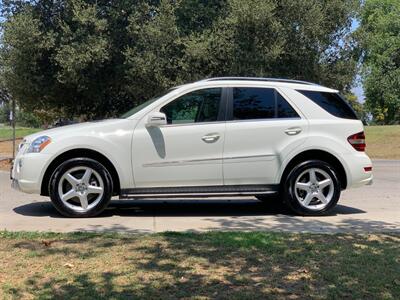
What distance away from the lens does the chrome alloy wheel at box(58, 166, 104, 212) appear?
735cm

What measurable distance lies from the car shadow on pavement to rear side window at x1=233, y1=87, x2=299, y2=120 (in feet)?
4.55

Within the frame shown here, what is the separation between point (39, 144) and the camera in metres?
7.35

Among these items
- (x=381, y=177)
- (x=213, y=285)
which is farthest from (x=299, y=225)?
(x=381, y=177)

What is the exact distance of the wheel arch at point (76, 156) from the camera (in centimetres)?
741

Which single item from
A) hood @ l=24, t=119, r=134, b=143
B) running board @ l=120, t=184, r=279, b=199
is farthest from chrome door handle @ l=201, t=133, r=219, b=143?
hood @ l=24, t=119, r=134, b=143

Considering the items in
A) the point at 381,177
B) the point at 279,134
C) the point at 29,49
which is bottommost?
the point at 381,177

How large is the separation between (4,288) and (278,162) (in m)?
4.37

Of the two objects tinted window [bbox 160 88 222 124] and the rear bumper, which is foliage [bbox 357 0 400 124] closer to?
the rear bumper

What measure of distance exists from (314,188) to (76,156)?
318cm

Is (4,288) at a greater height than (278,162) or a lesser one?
lesser

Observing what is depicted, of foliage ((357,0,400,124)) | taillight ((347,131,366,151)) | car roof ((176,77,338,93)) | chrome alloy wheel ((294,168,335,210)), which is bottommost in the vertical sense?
chrome alloy wheel ((294,168,335,210))

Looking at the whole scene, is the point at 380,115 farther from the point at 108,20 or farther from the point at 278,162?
the point at 278,162

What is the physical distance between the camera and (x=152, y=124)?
7434mm

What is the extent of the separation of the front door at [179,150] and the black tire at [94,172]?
385 mm
